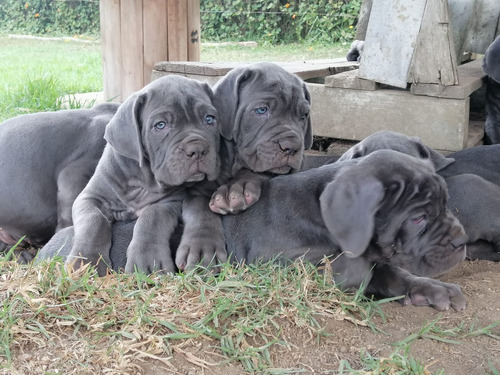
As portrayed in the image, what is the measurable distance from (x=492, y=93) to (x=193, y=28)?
10.6 feet

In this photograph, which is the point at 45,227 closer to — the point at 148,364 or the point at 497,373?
the point at 148,364

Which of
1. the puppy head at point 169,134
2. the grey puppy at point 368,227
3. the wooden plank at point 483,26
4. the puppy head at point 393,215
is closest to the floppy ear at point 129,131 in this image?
the puppy head at point 169,134

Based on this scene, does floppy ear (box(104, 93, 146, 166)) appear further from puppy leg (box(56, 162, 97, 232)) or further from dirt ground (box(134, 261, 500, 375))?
dirt ground (box(134, 261, 500, 375))

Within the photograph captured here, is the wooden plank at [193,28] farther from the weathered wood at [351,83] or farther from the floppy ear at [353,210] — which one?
the floppy ear at [353,210]

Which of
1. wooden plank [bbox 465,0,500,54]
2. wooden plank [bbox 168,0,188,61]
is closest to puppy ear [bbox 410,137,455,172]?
wooden plank [bbox 168,0,188,61]

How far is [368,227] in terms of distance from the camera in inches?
149

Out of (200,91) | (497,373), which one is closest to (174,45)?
(200,91)

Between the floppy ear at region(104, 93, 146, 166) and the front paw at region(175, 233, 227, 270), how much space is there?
0.71 meters

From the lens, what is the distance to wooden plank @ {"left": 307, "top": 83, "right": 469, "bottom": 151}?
5.98 m

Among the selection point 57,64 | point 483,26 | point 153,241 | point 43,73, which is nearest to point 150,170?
point 153,241

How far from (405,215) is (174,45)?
14.0 ft

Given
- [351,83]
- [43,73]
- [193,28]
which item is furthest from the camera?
[43,73]

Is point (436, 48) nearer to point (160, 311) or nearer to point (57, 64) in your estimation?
point (160, 311)

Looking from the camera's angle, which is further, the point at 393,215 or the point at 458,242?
the point at 458,242
